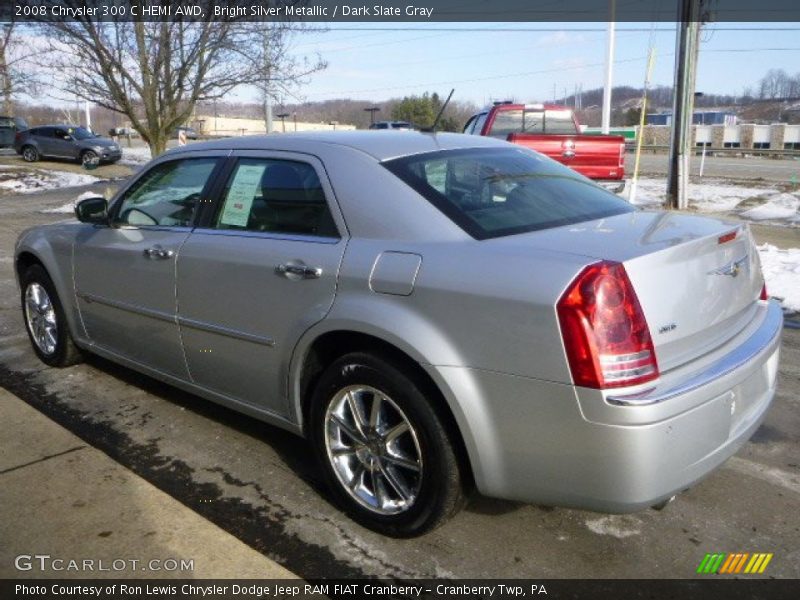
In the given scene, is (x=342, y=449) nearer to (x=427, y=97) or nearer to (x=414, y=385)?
(x=414, y=385)

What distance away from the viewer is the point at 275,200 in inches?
128

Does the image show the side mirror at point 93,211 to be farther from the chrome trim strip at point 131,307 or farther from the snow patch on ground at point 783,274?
the snow patch on ground at point 783,274

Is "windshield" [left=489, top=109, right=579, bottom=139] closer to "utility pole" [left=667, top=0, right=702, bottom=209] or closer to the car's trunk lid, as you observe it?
"utility pole" [left=667, top=0, right=702, bottom=209]

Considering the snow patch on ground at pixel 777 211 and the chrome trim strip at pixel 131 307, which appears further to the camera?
the snow patch on ground at pixel 777 211

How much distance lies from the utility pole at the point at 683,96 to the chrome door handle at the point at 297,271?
39.5 feet

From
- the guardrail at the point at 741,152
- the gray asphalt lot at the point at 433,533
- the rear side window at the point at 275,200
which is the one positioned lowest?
the gray asphalt lot at the point at 433,533

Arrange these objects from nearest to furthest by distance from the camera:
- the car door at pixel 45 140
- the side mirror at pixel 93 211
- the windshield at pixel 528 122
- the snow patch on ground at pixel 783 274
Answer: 1. the side mirror at pixel 93 211
2. the snow patch on ground at pixel 783 274
3. the windshield at pixel 528 122
4. the car door at pixel 45 140

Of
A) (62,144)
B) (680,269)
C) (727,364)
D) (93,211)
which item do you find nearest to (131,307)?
(93,211)

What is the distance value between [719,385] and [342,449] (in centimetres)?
150

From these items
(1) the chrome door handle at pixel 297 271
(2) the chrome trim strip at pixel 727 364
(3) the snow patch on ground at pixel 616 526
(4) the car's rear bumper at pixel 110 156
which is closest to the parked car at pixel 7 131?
(4) the car's rear bumper at pixel 110 156

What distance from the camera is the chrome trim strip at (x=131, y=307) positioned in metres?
3.65

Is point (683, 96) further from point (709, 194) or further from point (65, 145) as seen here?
point (65, 145)

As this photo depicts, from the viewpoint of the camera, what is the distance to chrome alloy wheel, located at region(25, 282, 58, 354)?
4.75 m

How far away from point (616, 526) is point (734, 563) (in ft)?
1.50
